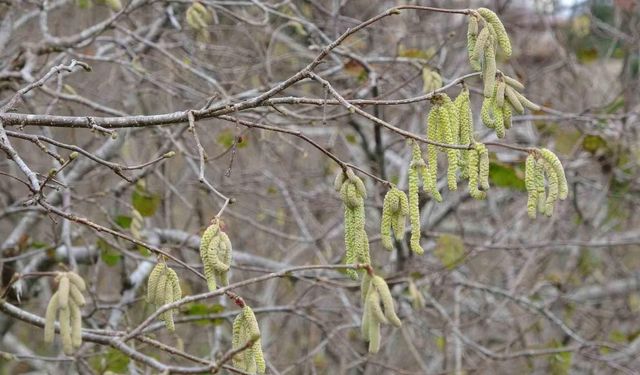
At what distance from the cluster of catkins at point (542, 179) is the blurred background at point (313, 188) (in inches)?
52.6

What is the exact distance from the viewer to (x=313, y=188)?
6762 mm

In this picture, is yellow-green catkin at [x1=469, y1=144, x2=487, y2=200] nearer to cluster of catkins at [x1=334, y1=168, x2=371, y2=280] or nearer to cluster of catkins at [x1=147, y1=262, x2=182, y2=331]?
cluster of catkins at [x1=334, y1=168, x2=371, y2=280]

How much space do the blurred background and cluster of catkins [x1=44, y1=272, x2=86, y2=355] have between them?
141 cm

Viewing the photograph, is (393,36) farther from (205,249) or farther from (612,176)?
(205,249)

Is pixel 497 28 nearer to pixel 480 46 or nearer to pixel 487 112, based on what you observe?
pixel 480 46

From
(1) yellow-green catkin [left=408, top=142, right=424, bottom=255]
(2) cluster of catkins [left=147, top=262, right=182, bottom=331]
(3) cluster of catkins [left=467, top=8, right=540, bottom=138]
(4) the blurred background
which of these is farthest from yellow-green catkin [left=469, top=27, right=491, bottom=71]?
(4) the blurred background

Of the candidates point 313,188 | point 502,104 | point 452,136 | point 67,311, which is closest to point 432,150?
point 452,136

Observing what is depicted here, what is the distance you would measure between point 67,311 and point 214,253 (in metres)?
0.36

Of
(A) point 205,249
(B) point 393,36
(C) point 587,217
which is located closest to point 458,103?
(A) point 205,249

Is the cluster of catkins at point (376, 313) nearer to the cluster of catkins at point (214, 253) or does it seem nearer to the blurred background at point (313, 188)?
Result: the cluster of catkins at point (214, 253)

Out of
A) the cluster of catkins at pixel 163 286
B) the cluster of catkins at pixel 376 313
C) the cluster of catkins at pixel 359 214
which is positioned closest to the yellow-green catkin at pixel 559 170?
the cluster of catkins at pixel 359 214

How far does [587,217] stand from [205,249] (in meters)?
4.52

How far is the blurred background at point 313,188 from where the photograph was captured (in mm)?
3965

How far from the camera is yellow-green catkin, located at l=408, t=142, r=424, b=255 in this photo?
2.05 meters
